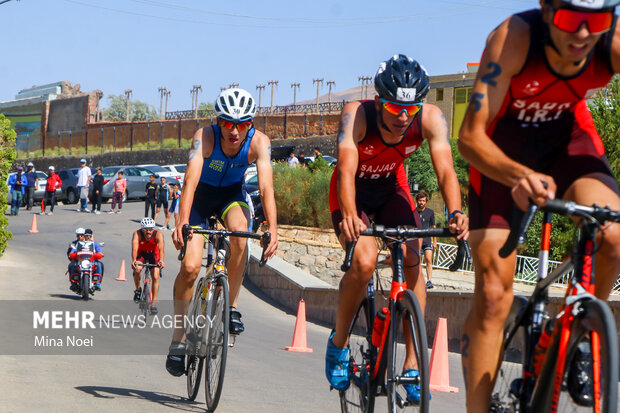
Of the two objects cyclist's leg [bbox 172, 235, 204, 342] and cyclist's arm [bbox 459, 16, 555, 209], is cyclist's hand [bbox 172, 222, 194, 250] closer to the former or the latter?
cyclist's leg [bbox 172, 235, 204, 342]

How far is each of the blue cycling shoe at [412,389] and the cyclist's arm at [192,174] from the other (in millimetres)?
2696

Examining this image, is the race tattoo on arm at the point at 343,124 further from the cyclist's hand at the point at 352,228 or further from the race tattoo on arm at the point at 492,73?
the race tattoo on arm at the point at 492,73

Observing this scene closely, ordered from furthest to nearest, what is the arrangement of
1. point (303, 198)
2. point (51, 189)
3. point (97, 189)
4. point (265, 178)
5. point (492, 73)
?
1. point (97, 189)
2. point (51, 189)
3. point (303, 198)
4. point (265, 178)
5. point (492, 73)

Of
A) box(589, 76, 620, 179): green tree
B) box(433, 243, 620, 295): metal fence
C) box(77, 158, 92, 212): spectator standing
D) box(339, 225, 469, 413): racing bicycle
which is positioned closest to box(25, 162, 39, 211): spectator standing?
box(77, 158, 92, 212): spectator standing

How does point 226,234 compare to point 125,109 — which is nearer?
point 226,234

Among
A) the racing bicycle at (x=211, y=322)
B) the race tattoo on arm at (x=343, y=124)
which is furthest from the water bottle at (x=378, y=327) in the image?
the racing bicycle at (x=211, y=322)

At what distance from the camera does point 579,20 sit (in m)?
3.74

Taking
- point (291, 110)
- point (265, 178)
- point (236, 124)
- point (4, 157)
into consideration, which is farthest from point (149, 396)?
point (291, 110)

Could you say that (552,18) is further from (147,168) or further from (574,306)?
(147,168)

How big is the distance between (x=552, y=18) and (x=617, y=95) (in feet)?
71.1

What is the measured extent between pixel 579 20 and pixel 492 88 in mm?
469

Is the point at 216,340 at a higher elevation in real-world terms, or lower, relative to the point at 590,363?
lower

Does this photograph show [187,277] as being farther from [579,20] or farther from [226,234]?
[579,20]

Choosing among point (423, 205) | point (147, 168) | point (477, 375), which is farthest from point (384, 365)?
point (147, 168)
